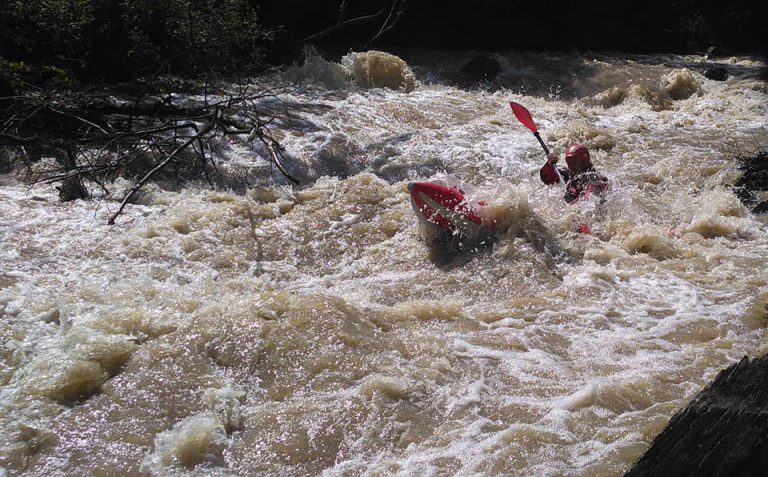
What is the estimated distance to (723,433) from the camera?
1.68 m

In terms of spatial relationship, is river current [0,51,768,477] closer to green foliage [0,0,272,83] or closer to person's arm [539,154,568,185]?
person's arm [539,154,568,185]

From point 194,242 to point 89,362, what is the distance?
1723 mm

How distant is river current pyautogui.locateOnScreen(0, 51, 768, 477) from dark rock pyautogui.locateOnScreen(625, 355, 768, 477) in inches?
47.5

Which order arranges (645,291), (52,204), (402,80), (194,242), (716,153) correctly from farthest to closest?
(402,80) → (716,153) → (52,204) → (194,242) → (645,291)

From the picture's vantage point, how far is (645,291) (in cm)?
464

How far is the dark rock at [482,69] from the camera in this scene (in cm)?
1060

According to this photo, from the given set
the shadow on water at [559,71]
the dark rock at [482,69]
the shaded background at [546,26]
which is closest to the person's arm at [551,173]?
the shadow on water at [559,71]

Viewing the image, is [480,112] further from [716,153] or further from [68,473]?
[68,473]

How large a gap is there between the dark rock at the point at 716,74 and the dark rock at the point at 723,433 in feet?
32.1

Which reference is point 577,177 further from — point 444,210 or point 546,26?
point 546,26

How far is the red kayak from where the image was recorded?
17.4ft

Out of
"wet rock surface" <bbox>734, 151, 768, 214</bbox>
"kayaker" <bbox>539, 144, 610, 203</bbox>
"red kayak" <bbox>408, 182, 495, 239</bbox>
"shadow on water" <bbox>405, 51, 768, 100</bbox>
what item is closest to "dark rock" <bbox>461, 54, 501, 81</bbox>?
"shadow on water" <bbox>405, 51, 768, 100</bbox>

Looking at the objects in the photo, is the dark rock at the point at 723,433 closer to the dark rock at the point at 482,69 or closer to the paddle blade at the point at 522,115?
the paddle blade at the point at 522,115

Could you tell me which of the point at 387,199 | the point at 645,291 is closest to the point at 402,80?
the point at 387,199
